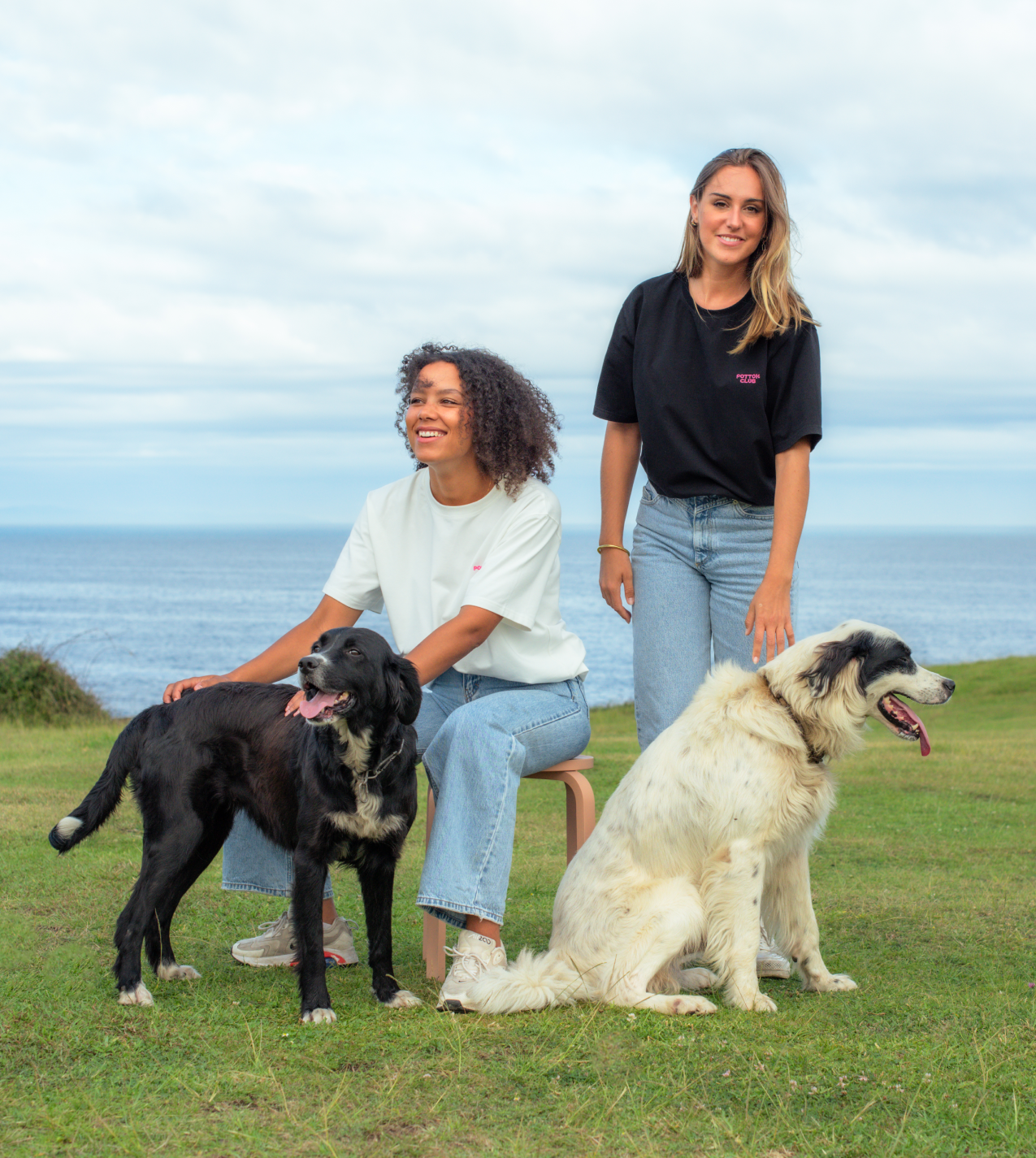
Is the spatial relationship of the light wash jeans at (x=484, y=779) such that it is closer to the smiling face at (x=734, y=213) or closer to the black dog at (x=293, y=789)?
the black dog at (x=293, y=789)

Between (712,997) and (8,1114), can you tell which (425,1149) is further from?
(712,997)

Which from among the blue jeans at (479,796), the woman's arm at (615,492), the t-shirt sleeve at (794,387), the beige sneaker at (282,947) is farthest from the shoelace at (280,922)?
the t-shirt sleeve at (794,387)

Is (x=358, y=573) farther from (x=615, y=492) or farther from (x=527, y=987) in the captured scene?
(x=527, y=987)

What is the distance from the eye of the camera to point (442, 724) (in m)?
4.11

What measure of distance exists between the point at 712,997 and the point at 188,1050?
177 cm

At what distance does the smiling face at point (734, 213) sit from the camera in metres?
4.08

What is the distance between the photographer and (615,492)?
4531 millimetres

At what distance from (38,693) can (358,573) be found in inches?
407

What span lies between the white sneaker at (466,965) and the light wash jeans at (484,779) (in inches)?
3.4

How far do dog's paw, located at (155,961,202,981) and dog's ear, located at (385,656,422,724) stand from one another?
1.29 metres

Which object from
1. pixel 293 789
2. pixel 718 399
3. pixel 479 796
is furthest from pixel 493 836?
pixel 718 399

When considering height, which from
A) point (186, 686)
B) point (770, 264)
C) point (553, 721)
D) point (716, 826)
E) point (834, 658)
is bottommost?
point (716, 826)

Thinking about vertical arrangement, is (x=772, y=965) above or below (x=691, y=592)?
below

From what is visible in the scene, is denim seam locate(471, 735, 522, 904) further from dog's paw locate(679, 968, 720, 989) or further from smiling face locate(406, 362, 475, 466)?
smiling face locate(406, 362, 475, 466)
